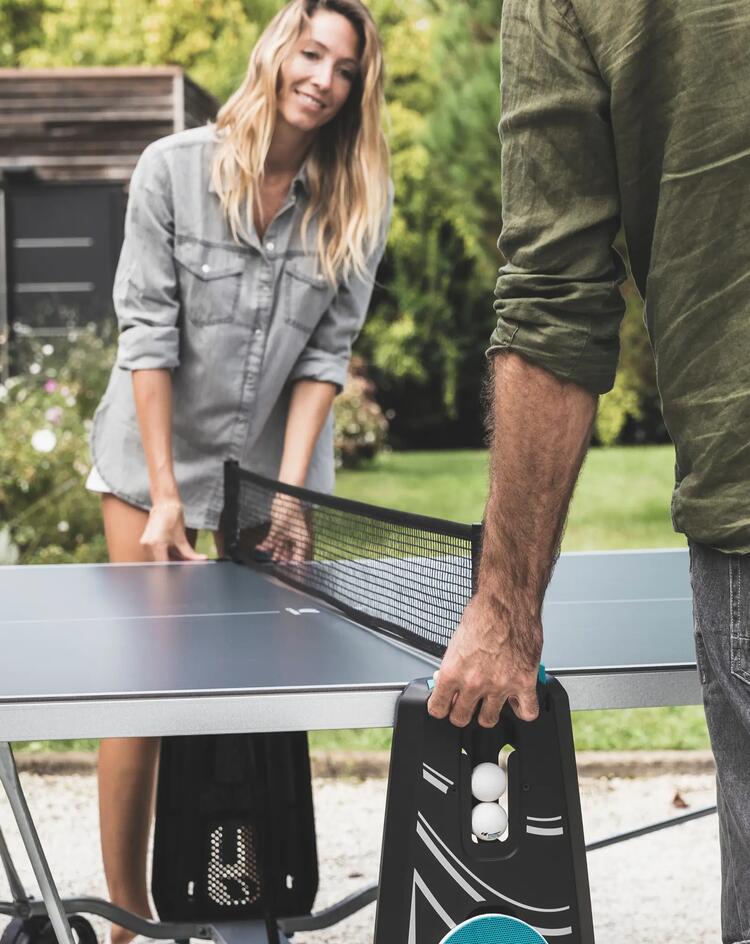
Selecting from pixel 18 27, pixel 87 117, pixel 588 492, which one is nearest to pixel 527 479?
pixel 588 492

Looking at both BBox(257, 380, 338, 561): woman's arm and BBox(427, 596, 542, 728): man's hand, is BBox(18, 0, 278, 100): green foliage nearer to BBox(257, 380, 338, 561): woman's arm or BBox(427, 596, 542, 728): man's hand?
BBox(257, 380, 338, 561): woman's arm

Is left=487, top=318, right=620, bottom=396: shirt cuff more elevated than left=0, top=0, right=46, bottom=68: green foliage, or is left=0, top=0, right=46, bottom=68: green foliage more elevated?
left=0, top=0, right=46, bottom=68: green foliage

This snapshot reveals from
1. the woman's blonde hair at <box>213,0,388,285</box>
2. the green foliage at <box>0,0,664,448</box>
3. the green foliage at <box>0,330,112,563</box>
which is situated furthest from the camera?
the green foliage at <box>0,0,664,448</box>

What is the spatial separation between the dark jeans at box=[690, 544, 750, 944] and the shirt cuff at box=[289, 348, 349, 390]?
1.91 meters

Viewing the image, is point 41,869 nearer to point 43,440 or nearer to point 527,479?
point 527,479

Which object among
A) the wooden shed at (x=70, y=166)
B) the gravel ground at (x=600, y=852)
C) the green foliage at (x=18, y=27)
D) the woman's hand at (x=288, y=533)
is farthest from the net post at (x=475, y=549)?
the green foliage at (x=18, y=27)

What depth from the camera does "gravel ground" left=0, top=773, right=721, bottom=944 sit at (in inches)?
161

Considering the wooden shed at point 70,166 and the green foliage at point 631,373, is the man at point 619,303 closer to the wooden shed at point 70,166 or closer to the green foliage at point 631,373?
the green foliage at point 631,373

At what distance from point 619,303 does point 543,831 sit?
2.16ft

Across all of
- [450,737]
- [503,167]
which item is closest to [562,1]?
[503,167]

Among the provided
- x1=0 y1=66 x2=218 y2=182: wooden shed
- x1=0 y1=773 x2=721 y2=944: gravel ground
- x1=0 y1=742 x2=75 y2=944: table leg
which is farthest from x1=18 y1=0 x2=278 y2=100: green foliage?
x1=0 y1=742 x2=75 y2=944: table leg

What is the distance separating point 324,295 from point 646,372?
10.0m

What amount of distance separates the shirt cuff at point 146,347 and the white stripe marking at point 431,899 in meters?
1.77

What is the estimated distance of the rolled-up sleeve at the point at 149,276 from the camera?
3.19 m
